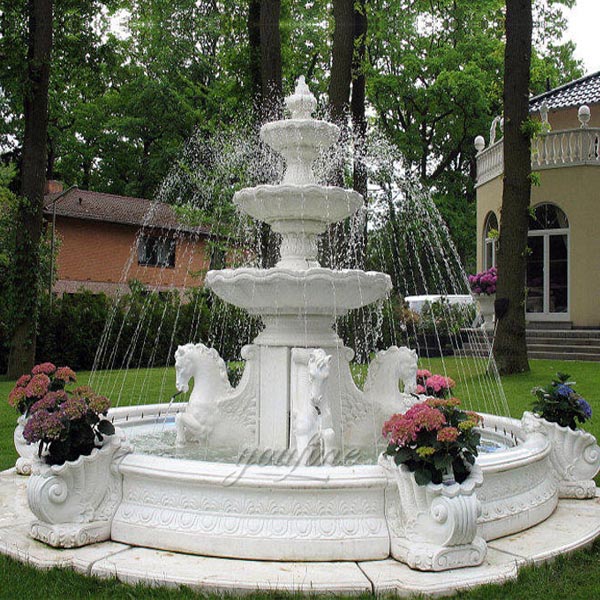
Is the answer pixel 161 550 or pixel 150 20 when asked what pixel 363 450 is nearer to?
pixel 161 550

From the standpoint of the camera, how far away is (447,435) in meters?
4.36

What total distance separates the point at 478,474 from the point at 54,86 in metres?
17.9

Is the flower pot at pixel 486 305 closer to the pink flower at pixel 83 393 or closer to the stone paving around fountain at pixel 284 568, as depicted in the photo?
the stone paving around fountain at pixel 284 568

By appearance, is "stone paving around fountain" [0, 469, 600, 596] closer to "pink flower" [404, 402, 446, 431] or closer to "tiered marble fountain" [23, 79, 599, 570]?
"tiered marble fountain" [23, 79, 599, 570]

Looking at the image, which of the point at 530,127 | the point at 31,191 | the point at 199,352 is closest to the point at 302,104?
the point at 199,352

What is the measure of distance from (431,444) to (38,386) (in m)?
3.47

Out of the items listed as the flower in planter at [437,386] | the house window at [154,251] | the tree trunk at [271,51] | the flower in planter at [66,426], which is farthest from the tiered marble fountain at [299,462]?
→ the house window at [154,251]

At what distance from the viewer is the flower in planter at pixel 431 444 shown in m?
4.41

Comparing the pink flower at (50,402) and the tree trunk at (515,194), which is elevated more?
the tree trunk at (515,194)

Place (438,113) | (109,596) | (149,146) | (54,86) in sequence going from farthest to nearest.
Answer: (149,146)
(438,113)
(54,86)
(109,596)

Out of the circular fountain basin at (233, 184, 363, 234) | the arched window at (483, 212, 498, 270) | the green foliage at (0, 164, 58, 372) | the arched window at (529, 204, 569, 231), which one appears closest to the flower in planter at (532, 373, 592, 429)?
the circular fountain basin at (233, 184, 363, 234)

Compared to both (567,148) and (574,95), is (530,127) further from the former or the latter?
(574,95)

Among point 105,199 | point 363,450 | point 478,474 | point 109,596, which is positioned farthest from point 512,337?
point 105,199

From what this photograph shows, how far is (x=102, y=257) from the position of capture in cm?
3095
